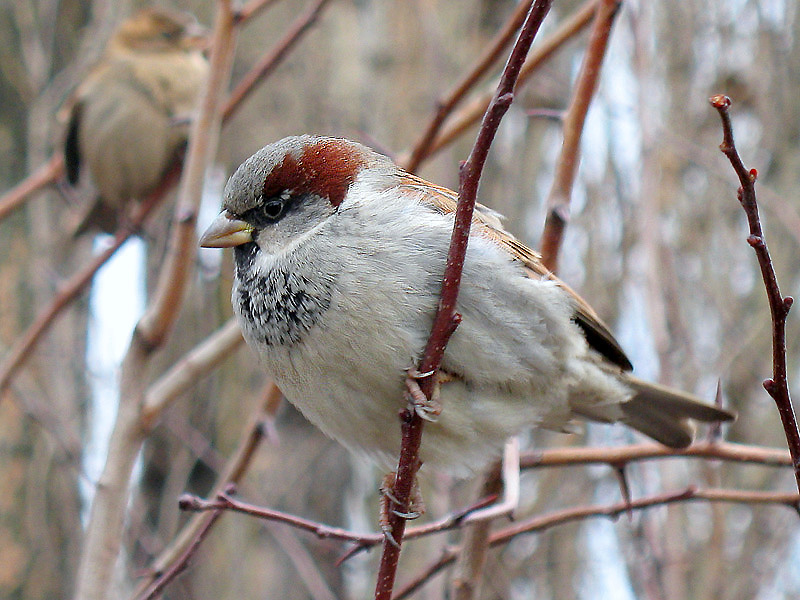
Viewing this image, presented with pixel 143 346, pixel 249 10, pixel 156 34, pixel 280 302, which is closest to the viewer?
pixel 280 302

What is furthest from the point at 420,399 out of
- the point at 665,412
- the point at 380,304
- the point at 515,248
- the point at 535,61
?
the point at 535,61

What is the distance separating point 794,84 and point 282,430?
293 centimetres

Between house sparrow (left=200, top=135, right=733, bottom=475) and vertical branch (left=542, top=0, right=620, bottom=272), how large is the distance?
71 millimetres

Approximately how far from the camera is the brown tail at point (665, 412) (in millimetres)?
2305

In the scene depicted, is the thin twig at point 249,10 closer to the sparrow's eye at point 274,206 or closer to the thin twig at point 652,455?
the sparrow's eye at point 274,206

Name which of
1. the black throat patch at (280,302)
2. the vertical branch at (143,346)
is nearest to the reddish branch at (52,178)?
the vertical branch at (143,346)

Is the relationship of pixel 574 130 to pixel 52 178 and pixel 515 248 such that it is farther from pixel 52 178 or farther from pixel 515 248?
pixel 52 178

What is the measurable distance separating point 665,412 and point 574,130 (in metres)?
0.78

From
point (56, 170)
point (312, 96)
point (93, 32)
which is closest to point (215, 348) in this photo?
point (56, 170)

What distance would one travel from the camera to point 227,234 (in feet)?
6.62

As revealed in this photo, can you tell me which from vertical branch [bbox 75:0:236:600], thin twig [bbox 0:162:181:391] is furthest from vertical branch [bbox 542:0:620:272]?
thin twig [bbox 0:162:181:391]

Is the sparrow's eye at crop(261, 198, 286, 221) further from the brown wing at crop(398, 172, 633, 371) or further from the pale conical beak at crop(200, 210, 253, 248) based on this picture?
the brown wing at crop(398, 172, 633, 371)

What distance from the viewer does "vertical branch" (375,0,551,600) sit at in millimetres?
1246

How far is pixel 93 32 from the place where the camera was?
16.2 feet
